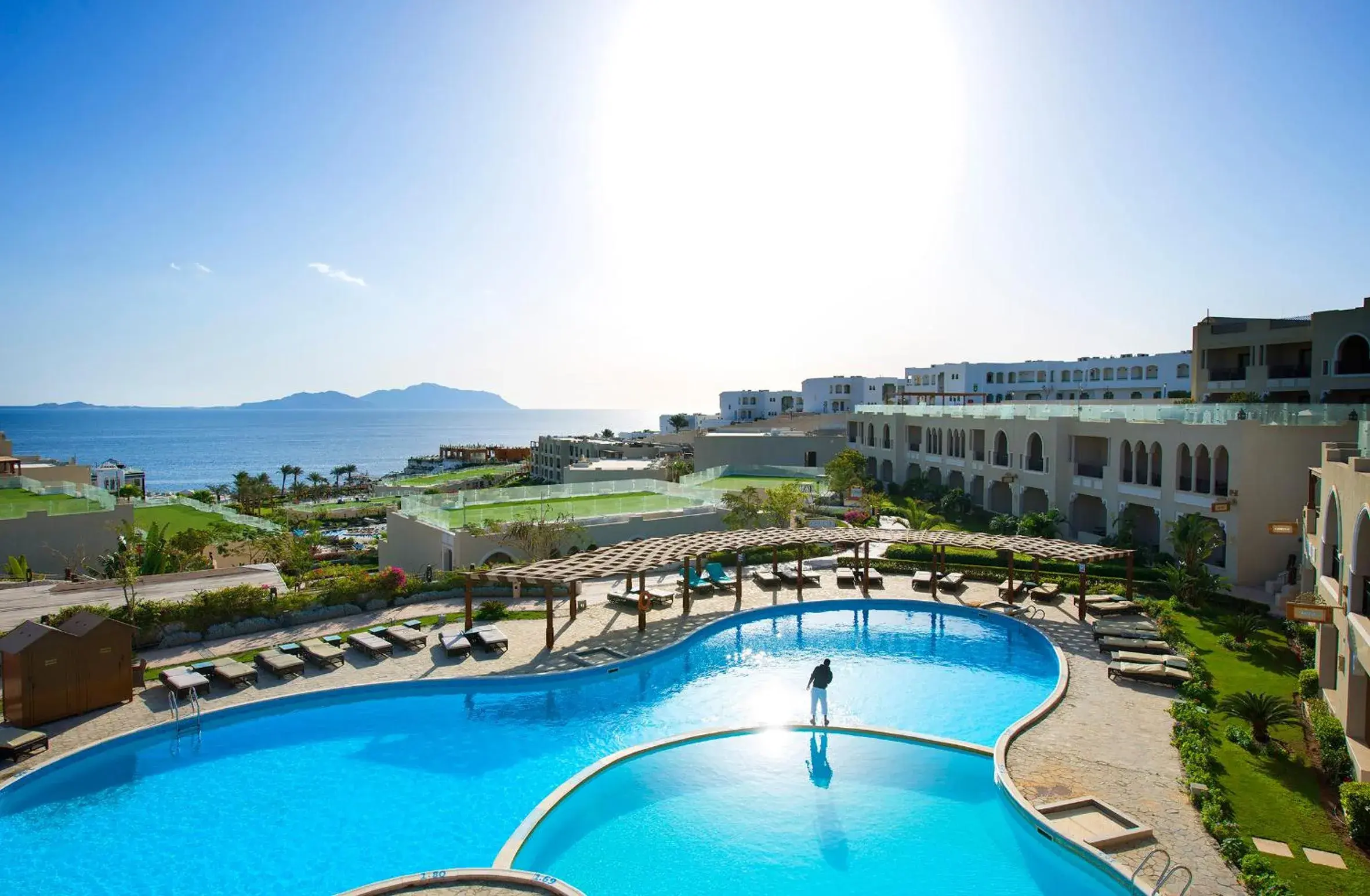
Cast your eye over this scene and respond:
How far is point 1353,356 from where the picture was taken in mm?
37375

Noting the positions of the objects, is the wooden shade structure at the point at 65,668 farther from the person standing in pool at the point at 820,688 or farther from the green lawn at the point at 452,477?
the green lawn at the point at 452,477

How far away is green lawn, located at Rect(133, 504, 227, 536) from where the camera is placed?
145ft

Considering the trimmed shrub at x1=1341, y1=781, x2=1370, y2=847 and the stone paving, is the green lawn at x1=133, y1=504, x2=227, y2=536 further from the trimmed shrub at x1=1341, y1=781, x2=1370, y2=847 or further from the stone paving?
the trimmed shrub at x1=1341, y1=781, x2=1370, y2=847

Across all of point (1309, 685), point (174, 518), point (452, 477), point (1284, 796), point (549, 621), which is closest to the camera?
point (1284, 796)

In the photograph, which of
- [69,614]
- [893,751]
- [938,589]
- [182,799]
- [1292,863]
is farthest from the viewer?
[938,589]

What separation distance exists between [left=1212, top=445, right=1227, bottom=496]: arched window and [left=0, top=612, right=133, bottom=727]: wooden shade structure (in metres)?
35.0

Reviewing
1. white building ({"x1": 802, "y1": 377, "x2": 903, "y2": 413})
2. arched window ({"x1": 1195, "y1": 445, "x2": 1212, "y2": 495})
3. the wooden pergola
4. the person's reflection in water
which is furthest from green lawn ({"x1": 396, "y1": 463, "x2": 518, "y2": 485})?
the person's reflection in water

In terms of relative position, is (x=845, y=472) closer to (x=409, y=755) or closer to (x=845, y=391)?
(x=409, y=755)

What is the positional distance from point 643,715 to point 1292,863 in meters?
12.1

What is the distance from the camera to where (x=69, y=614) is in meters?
20.1

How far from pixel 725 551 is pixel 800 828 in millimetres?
13997

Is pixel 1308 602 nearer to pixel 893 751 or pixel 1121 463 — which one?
pixel 893 751

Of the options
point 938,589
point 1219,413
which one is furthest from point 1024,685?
point 1219,413

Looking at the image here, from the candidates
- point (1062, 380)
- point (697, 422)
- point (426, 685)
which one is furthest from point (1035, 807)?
point (697, 422)
